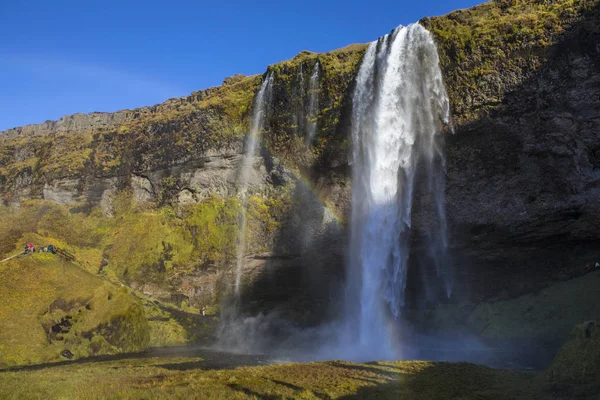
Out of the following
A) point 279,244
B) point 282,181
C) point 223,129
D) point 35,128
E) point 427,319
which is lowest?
point 427,319

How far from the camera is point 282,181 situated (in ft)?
136

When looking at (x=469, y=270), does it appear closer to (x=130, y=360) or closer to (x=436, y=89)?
(x=436, y=89)

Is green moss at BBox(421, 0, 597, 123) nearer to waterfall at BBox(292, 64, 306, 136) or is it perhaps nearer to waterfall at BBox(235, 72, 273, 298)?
waterfall at BBox(292, 64, 306, 136)

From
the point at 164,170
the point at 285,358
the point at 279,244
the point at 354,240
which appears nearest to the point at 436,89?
the point at 354,240

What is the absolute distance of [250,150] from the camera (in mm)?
42188

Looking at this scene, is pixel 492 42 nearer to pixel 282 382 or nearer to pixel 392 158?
pixel 392 158

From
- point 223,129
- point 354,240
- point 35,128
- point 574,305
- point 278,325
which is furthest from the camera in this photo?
point 35,128

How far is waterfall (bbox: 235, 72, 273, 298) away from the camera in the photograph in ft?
136

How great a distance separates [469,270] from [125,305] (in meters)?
28.2

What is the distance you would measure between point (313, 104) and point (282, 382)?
25.8 meters

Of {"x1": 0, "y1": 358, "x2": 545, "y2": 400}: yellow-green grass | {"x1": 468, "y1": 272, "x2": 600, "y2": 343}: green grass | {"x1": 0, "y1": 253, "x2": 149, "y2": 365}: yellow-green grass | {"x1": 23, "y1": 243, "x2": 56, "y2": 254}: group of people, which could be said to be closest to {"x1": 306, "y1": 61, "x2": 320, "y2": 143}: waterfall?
{"x1": 0, "y1": 253, "x2": 149, "y2": 365}: yellow-green grass

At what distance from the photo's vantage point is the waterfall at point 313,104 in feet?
129

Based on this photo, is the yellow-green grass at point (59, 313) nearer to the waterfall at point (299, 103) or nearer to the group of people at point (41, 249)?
the group of people at point (41, 249)

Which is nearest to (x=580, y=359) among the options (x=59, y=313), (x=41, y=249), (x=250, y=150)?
(x=59, y=313)
